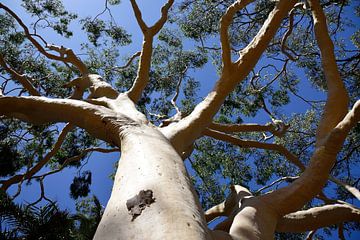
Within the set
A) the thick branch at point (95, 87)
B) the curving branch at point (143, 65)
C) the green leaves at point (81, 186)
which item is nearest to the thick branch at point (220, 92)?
the curving branch at point (143, 65)

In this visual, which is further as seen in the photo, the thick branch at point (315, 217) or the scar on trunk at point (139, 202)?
the thick branch at point (315, 217)

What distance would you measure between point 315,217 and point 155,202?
5.06ft

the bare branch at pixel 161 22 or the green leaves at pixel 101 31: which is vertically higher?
the green leaves at pixel 101 31

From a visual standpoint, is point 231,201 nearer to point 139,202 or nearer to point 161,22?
point 139,202

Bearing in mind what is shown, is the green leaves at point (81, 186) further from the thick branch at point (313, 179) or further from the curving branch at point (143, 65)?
the thick branch at point (313, 179)

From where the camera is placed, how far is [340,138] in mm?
2217

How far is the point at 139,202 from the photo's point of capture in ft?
4.46

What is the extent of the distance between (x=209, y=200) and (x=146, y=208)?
20.9ft

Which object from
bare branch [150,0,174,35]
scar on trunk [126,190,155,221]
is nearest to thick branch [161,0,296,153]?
scar on trunk [126,190,155,221]

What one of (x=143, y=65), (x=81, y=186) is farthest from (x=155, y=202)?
(x=81, y=186)

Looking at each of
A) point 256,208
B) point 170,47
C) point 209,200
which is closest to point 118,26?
point 170,47

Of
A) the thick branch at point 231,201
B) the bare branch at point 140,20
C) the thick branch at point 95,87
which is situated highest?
the bare branch at point 140,20

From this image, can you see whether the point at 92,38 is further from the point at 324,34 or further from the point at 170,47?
the point at 324,34

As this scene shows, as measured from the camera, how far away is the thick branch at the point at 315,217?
7.54 ft
